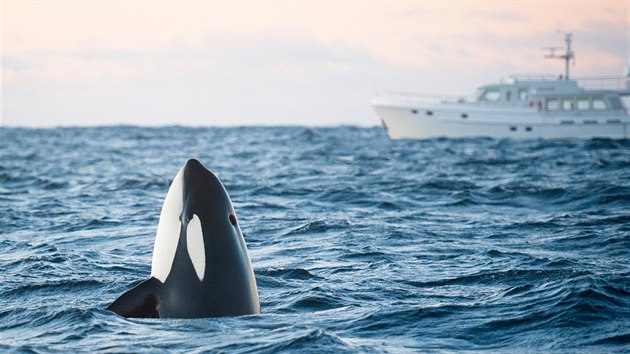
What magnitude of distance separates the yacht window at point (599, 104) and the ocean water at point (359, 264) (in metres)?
32.0

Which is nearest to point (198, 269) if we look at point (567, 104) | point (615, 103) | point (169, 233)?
point (169, 233)

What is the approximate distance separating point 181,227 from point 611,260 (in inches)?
262

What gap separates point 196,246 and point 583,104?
171ft

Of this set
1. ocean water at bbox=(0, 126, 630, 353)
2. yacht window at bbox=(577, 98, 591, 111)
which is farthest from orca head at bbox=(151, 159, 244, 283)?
yacht window at bbox=(577, 98, 591, 111)

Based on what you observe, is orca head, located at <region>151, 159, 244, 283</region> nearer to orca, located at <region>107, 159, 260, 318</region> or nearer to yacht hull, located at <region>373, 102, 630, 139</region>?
orca, located at <region>107, 159, 260, 318</region>

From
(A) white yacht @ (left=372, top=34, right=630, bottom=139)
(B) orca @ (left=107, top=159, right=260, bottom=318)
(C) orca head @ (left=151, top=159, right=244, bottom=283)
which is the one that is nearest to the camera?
(B) orca @ (left=107, top=159, right=260, bottom=318)

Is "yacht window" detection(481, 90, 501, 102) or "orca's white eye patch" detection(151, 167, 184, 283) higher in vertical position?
"yacht window" detection(481, 90, 501, 102)

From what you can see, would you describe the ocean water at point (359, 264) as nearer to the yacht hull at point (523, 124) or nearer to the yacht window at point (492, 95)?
the yacht hull at point (523, 124)

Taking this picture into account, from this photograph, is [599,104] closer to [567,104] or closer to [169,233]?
[567,104]

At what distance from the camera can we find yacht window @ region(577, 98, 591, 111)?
5697cm

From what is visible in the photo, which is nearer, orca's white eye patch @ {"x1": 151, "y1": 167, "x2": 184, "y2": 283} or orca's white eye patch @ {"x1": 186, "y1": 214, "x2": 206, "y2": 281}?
orca's white eye patch @ {"x1": 186, "y1": 214, "x2": 206, "y2": 281}

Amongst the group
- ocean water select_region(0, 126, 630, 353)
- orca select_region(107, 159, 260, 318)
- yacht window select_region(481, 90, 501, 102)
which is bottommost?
ocean water select_region(0, 126, 630, 353)

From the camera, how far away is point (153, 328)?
763cm

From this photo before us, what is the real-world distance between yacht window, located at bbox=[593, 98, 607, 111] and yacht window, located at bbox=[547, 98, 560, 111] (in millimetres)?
2305
